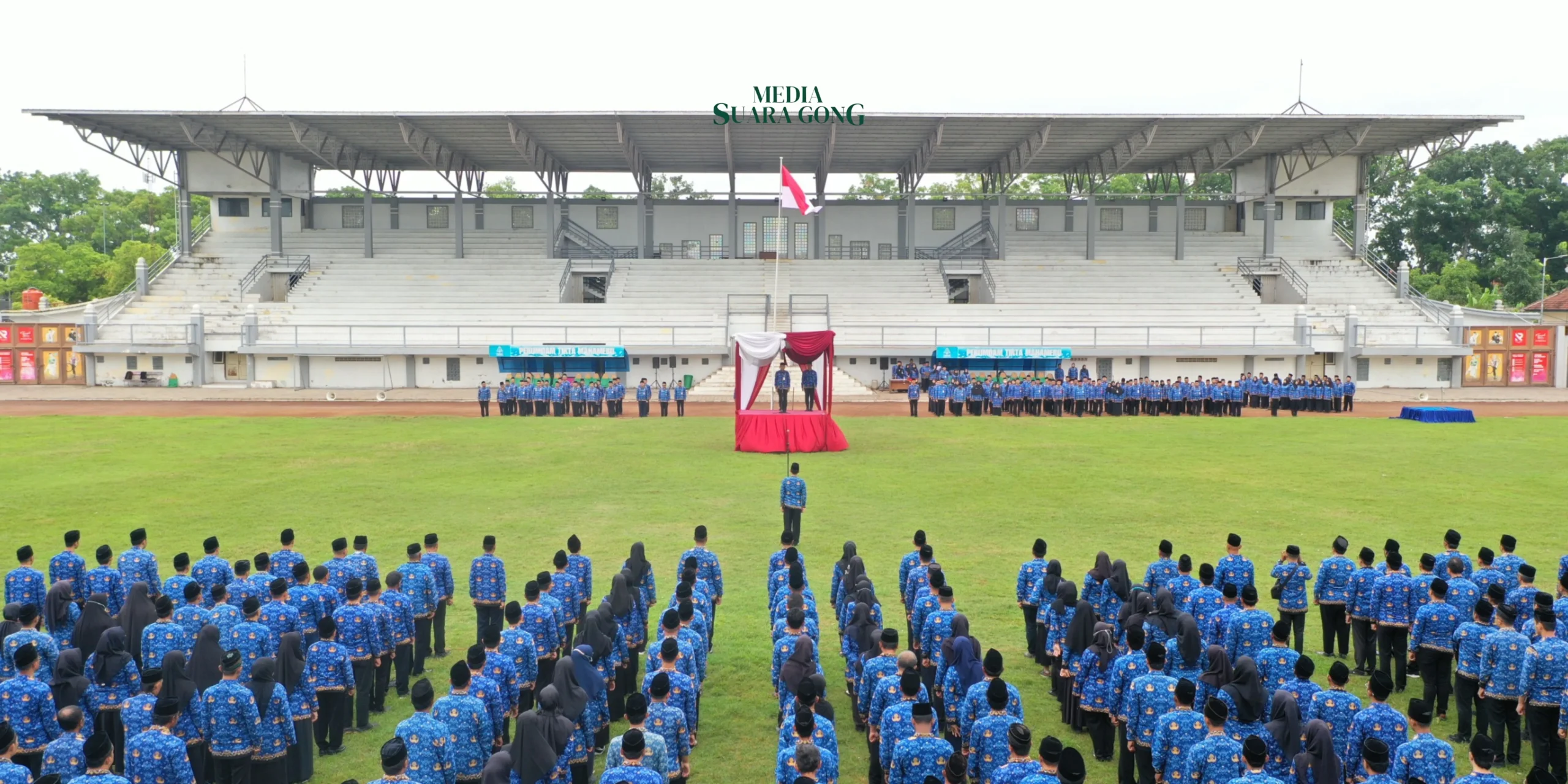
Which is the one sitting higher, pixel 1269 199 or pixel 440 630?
pixel 1269 199

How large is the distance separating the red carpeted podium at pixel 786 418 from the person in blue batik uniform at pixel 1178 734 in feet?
59.6

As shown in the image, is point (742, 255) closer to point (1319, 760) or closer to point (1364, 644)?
point (1364, 644)

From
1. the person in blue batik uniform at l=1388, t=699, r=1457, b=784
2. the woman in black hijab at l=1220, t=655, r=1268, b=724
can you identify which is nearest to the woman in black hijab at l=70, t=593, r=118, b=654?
the woman in black hijab at l=1220, t=655, r=1268, b=724

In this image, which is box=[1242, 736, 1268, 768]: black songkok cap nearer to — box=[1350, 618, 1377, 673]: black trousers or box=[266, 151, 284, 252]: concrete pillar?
box=[1350, 618, 1377, 673]: black trousers

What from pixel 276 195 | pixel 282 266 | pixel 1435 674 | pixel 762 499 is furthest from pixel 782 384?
pixel 276 195

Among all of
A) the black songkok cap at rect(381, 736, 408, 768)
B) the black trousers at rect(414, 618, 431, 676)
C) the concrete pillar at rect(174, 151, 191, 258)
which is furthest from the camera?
the concrete pillar at rect(174, 151, 191, 258)

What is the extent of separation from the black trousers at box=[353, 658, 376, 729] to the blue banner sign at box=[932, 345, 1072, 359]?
3387 cm

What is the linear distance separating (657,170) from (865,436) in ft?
107

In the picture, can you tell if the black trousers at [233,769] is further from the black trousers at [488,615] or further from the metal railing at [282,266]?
the metal railing at [282,266]

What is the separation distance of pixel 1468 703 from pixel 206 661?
10.2 meters

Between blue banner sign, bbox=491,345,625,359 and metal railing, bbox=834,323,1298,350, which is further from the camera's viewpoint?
metal railing, bbox=834,323,1298,350

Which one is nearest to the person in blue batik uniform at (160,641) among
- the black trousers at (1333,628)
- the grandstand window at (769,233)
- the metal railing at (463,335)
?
the black trousers at (1333,628)

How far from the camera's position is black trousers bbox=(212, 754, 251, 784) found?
759 centimetres

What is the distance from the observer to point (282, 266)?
166 ft
